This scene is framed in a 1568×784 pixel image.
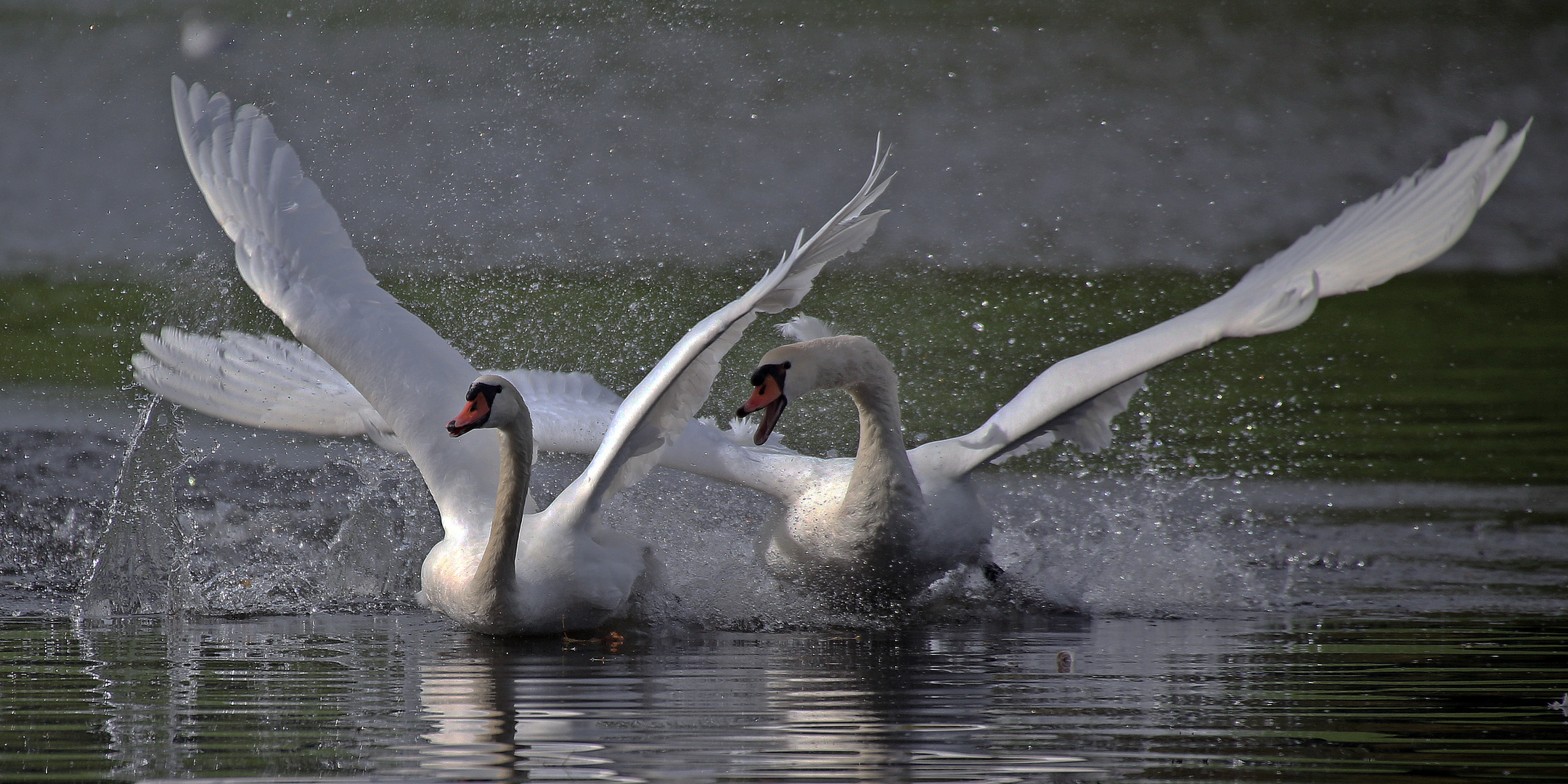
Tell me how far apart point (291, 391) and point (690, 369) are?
2.97 meters

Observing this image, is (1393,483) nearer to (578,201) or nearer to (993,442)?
(993,442)

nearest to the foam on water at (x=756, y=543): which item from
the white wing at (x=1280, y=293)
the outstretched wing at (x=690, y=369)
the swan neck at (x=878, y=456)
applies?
A: the swan neck at (x=878, y=456)

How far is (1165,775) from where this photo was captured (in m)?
3.74

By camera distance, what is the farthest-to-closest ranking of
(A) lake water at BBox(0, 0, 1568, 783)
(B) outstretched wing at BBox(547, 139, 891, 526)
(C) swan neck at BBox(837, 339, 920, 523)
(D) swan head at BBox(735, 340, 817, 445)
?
(C) swan neck at BBox(837, 339, 920, 523) < (D) swan head at BBox(735, 340, 817, 445) < (B) outstretched wing at BBox(547, 139, 891, 526) < (A) lake water at BBox(0, 0, 1568, 783)

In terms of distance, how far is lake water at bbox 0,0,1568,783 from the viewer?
4.42m

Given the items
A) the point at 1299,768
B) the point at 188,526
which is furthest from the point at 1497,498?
the point at 188,526

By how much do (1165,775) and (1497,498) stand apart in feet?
19.7

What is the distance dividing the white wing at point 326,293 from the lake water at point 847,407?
0.68 metres

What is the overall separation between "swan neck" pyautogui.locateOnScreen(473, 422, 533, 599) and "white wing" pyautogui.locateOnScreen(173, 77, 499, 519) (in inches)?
20.5

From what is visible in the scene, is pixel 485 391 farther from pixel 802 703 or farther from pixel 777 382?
pixel 802 703

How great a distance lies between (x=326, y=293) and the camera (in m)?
7.37

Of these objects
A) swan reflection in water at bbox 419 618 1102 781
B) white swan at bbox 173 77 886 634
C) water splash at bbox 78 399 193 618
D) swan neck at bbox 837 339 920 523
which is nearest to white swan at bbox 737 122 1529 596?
swan neck at bbox 837 339 920 523

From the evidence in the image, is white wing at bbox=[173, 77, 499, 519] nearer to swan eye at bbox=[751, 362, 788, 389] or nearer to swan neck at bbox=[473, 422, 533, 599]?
swan neck at bbox=[473, 422, 533, 599]

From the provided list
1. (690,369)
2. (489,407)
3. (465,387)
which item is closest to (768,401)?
(690,369)
